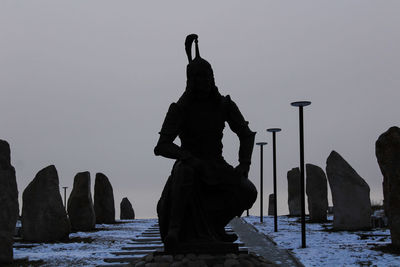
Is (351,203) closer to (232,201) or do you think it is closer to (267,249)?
(267,249)

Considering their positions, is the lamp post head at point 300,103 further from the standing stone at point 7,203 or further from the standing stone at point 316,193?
the standing stone at point 316,193

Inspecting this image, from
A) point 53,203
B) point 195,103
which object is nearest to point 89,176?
point 53,203

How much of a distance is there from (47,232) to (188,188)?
407 inches

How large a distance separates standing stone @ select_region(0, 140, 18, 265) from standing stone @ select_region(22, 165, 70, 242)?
387cm

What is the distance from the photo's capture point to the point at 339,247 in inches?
509

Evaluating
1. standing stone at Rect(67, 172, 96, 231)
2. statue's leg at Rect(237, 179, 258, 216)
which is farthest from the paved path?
standing stone at Rect(67, 172, 96, 231)

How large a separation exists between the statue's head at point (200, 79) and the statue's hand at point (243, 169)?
3.23ft

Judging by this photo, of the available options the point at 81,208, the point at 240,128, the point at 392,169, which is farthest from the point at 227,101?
the point at 81,208

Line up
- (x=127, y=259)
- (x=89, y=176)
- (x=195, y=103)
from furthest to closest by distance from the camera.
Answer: (x=89, y=176) → (x=127, y=259) → (x=195, y=103)

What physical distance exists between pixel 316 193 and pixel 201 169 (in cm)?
1706

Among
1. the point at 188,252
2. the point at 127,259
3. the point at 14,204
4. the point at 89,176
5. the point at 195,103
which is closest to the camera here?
the point at 188,252

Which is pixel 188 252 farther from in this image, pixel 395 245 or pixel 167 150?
pixel 395 245

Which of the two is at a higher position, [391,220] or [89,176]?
[89,176]

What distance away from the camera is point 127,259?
10961 millimetres
